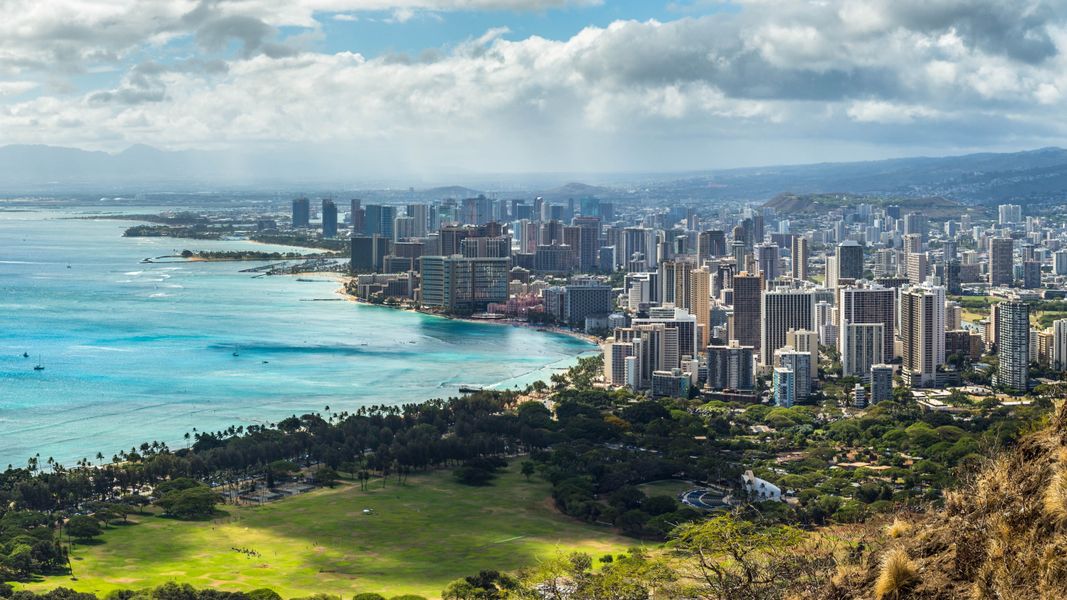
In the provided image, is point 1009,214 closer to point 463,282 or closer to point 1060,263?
point 1060,263

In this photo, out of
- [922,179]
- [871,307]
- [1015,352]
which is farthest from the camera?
[922,179]

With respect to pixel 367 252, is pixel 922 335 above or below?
below

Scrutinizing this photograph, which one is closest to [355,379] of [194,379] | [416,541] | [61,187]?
→ [194,379]

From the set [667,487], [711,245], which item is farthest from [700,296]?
[667,487]

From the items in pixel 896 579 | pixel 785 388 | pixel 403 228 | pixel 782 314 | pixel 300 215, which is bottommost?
pixel 785 388

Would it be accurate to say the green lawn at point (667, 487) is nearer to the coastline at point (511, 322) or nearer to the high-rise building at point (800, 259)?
the coastline at point (511, 322)

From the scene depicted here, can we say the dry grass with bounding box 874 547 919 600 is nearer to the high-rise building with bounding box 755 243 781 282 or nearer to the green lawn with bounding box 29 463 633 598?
the green lawn with bounding box 29 463 633 598

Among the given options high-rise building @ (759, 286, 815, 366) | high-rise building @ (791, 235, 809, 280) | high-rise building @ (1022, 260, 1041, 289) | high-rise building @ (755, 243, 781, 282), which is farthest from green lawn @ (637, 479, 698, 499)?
high-rise building @ (1022, 260, 1041, 289)
